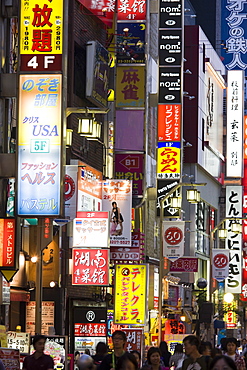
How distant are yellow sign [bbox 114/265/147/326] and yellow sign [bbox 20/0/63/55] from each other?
1053 cm

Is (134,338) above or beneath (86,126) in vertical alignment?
beneath

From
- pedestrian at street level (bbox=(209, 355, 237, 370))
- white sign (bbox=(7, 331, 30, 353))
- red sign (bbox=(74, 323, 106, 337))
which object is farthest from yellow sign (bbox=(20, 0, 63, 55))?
pedestrian at street level (bbox=(209, 355, 237, 370))

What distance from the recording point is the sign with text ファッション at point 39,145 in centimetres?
2325

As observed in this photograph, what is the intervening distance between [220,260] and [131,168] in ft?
56.5

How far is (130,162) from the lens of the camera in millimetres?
36219

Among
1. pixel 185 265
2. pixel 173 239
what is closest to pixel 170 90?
pixel 173 239

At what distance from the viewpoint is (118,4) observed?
3766 centimetres

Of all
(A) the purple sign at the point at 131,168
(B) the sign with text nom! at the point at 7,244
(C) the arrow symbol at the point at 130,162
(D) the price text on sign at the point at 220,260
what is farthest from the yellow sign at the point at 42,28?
(D) the price text on sign at the point at 220,260

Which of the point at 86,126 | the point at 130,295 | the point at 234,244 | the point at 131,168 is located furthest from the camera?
the point at 234,244

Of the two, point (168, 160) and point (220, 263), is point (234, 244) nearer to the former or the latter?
point (220, 263)

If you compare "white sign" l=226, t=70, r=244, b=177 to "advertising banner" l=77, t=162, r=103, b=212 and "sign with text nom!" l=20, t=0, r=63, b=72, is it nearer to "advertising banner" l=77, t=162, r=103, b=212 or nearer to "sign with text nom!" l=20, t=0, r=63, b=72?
"advertising banner" l=77, t=162, r=103, b=212

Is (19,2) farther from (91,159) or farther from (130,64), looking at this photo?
(91,159)

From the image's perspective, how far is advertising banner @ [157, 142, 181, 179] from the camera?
42.1 m

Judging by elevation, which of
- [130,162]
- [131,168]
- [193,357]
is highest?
[130,162]
